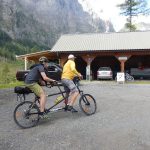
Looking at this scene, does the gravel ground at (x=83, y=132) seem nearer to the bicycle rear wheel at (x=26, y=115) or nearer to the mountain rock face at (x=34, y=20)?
the bicycle rear wheel at (x=26, y=115)

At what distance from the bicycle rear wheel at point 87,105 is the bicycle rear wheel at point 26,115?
194 centimetres

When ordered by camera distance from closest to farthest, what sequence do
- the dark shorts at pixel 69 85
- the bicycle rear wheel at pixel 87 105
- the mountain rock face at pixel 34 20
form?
1. the dark shorts at pixel 69 85
2. the bicycle rear wheel at pixel 87 105
3. the mountain rock face at pixel 34 20

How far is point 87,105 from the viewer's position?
36.0 ft

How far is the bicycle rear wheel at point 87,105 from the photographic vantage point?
10828 mm

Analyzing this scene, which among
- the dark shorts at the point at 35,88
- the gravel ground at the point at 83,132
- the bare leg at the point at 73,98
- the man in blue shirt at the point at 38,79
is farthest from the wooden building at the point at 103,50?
the dark shorts at the point at 35,88

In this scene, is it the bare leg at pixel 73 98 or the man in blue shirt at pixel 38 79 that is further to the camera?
the bare leg at pixel 73 98

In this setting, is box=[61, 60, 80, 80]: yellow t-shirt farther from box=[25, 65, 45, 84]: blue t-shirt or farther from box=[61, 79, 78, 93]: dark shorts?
box=[25, 65, 45, 84]: blue t-shirt

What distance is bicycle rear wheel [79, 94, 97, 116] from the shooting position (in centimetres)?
1083

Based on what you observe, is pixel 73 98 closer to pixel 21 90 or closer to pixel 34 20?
pixel 21 90

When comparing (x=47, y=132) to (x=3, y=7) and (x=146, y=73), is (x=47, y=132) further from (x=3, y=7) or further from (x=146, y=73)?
(x=3, y=7)

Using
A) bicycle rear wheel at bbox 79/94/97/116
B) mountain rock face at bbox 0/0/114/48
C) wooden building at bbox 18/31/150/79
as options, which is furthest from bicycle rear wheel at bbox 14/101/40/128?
mountain rock face at bbox 0/0/114/48

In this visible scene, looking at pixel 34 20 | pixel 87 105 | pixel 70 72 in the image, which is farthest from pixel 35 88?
pixel 34 20

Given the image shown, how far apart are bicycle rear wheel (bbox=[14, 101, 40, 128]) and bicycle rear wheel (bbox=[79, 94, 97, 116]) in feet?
6.37

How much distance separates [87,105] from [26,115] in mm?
2484
